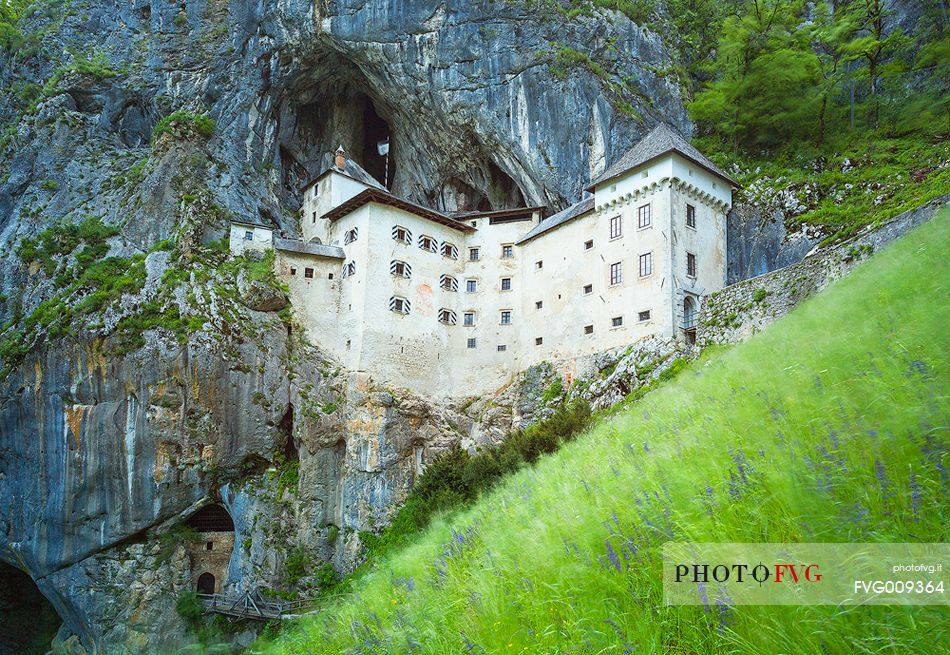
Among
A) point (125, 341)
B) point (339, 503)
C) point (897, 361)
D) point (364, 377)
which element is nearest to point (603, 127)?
point (364, 377)

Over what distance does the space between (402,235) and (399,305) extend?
4.47 meters

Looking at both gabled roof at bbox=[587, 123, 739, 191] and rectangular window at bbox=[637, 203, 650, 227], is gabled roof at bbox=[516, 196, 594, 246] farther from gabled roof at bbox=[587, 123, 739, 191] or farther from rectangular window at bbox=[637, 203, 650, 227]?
rectangular window at bbox=[637, 203, 650, 227]

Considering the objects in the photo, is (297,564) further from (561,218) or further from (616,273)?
(561,218)

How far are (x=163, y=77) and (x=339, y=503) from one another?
1310 inches

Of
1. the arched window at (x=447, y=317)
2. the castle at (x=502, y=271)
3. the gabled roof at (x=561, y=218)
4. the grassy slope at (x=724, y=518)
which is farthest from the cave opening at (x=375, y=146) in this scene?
the grassy slope at (x=724, y=518)

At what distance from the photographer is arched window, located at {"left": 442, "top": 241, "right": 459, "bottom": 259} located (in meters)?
40.5

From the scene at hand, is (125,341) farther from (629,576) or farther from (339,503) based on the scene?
(629,576)

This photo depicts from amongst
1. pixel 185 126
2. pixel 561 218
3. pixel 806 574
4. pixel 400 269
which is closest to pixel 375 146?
pixel 185 126

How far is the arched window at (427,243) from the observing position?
130 ft

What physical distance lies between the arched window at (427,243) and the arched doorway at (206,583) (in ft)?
73.4

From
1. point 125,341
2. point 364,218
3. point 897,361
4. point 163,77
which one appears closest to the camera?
point 897,361

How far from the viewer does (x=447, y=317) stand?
39375 mm

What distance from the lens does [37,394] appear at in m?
33.6

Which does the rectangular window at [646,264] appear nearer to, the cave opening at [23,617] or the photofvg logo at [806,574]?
the photofvg logo at [806,574]
